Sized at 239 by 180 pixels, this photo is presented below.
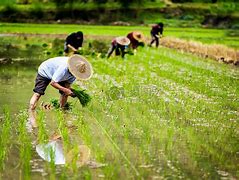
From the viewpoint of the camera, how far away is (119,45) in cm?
1675

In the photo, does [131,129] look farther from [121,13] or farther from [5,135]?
[121,13]

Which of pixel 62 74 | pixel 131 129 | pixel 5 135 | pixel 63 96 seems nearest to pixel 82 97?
pixel 63 96

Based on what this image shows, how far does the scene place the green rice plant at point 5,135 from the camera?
543 centimetres

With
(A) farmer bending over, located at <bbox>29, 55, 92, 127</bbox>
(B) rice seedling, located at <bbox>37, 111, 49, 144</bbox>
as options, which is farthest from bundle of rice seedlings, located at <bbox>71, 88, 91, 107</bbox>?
(B) rice seedling, located at <bbox>37, 111, 49, 144</bbox>

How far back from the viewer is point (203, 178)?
4.95 m

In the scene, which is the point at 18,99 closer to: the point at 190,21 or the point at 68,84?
the point at 68,84

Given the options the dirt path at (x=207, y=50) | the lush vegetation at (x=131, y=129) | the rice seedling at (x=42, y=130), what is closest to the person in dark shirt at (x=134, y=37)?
the dirt path at (x=207, y=50)

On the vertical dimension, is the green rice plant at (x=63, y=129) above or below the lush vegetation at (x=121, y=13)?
above

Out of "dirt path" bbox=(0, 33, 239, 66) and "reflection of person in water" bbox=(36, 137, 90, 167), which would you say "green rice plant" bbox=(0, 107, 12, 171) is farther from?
"dirt path" bbox=(0, 33, 239, 66)

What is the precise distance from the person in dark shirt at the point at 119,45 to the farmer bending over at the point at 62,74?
817 centimetres

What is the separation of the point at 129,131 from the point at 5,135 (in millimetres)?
1403

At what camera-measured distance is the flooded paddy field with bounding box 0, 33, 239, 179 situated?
17.0 ft

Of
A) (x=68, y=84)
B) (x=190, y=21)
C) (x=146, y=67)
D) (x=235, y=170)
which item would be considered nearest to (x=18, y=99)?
(x=68, y=84)

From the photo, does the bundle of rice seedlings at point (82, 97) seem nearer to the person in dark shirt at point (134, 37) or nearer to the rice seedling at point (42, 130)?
the rice seedling at point (42, 130)
